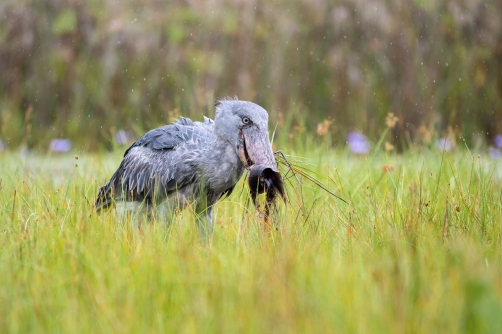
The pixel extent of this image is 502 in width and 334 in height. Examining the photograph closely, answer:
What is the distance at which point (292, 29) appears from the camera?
8.20 meters

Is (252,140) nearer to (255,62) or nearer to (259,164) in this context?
(259,164)

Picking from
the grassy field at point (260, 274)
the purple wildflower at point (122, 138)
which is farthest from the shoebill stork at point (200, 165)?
the purple wildflower at point (122, 138)

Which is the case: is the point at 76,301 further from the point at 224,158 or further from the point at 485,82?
the point at 485,82

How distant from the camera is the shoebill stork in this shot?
3.19 metres

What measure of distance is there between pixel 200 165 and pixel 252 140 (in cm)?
34

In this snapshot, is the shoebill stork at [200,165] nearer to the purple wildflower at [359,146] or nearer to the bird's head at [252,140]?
the bird's head at [252,140]

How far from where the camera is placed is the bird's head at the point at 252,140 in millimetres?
3092

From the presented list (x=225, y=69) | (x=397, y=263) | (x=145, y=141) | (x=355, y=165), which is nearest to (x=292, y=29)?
(x=225, y=69)

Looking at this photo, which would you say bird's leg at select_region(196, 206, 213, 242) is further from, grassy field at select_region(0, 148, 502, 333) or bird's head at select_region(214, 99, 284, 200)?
bird's head at select_region(214, 99, 284, 200)

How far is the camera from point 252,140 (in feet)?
10.5

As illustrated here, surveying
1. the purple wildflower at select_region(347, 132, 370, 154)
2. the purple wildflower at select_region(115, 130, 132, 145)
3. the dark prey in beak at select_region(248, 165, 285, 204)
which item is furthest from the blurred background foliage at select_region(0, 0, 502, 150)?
the dark prey in beak at select_region(248, 165, 285, 204)

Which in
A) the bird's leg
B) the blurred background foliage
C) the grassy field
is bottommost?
the grassy field

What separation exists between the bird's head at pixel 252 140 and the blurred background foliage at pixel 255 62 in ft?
13.7

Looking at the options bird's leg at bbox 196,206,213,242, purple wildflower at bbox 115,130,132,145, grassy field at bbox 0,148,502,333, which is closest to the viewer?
grassy field at bbox 0,148,502,333
